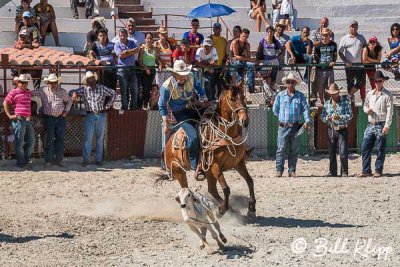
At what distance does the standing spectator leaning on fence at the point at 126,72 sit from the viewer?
21.3m

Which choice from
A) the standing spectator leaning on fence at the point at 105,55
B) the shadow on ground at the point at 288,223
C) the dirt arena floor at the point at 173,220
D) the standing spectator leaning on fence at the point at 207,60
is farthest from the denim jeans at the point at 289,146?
the shadow on ground at the point at 288,223

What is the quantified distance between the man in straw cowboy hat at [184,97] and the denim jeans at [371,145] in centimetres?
528

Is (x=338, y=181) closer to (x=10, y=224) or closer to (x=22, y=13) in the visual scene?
(x=10, y=224)

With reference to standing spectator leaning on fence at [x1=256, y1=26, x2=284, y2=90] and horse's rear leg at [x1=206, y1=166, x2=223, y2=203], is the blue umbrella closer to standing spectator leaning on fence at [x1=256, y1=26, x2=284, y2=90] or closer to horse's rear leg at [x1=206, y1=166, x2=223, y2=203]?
standing spectator leaning on fence at [x1=256, y1=26, x2=284, y2=90]

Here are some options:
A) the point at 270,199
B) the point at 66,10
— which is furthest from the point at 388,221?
the point at 66,10

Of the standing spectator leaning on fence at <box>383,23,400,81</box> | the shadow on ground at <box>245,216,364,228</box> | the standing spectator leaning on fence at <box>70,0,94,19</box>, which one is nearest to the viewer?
the shadow on ground at <box>245,216,364,228</box>

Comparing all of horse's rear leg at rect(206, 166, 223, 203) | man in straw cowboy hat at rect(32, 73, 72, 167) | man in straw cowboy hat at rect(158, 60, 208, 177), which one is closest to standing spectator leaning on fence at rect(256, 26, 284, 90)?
man in straw cowboy hat at rect(32, 73, 72, 167)

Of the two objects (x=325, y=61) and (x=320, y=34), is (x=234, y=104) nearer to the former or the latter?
(x=325, y=61)

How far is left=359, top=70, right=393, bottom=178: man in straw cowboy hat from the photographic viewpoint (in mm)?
19125

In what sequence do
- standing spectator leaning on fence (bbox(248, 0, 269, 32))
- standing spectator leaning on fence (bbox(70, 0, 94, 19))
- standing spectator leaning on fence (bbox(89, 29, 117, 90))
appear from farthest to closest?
standing spectator leaning on fence (bbox(248, 0, 269, 32)) < standing spectator leaning on fence (bbox(70, 0, 94, 19)) < standing spectator leaning on fence (bbox(89, 29, 117, 90))

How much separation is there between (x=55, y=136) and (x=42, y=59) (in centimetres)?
157

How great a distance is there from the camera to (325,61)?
22.5 meters

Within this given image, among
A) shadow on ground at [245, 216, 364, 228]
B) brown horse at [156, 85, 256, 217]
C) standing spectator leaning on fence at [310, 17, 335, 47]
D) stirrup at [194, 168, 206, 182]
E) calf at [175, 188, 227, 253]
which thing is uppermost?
standing spectator leaning on fence at [310, 17, 335, 47]

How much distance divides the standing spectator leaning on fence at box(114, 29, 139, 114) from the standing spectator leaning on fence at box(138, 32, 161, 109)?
0.63ft
